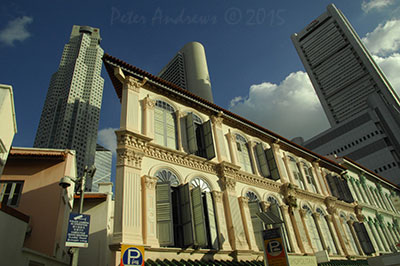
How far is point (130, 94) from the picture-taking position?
13.6 m

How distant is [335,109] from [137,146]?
11526 centimetres

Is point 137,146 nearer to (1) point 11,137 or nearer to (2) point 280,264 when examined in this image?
(1) point 11,137

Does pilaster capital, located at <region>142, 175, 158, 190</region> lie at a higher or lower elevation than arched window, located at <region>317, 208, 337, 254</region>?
higher

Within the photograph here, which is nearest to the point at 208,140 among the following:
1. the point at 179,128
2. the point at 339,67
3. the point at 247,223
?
the point at 179,128

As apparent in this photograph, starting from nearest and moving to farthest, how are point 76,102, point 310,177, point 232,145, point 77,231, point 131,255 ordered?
point 77,231
point 131,255
point 232,145
point 310,177
point 76,102

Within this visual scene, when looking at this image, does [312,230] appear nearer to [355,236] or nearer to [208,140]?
[355,236]

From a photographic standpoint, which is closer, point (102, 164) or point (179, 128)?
point (179, 128)

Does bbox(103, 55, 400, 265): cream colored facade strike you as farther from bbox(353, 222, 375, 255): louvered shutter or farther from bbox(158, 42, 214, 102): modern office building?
bbox(158, 42, 214, 102): modern office building

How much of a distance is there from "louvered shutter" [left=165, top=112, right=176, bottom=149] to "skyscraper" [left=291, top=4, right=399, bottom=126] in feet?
333

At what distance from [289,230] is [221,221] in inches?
227

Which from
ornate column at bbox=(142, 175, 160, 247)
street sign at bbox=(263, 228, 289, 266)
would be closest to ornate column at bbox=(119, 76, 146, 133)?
ornate column at bbox=(142, 175, 160, 247)

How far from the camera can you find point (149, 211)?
11070mm

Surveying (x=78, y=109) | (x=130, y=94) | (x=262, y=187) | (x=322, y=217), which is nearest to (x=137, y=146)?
(x=130, y=94)

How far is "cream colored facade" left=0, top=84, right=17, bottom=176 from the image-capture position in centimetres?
838
